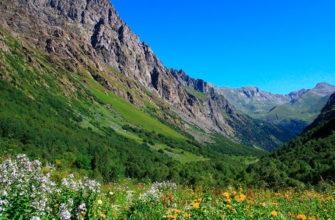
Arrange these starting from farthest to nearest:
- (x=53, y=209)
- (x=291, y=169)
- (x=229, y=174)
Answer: (x=229, y=174)
(x=291, y=169)
(x=53, y=209)

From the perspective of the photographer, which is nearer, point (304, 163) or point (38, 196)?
point (38, 196)

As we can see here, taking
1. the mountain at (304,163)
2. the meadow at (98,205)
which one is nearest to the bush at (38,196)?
the meadow at (98,205)

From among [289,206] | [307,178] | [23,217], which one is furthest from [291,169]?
[23,217]

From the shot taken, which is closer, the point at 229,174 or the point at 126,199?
→ the point at 126,199

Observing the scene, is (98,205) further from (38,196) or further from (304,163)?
(304,163)

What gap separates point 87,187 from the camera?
16.5m

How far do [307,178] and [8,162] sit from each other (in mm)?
99587

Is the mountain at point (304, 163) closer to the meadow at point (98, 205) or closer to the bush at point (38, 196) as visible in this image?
the meadow at point (98, 205)

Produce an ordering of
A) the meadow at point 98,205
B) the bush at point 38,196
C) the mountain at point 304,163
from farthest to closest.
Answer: the mountain at point 304,163 < the meadow at point 98,205 < the bush at point 38,196

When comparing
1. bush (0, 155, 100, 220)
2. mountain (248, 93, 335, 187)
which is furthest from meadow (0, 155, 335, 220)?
mountain (248, 93, 335, 187)

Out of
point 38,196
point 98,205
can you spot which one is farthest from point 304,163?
point 38,196

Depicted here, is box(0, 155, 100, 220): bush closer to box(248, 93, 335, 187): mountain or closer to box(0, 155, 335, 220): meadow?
box(0, 155, 335, 220): meadow

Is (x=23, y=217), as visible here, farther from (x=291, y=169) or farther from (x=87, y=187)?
(x=291, y=169)

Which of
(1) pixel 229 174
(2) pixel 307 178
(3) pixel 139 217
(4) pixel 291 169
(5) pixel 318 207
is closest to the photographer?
(3) pixel 139 217
